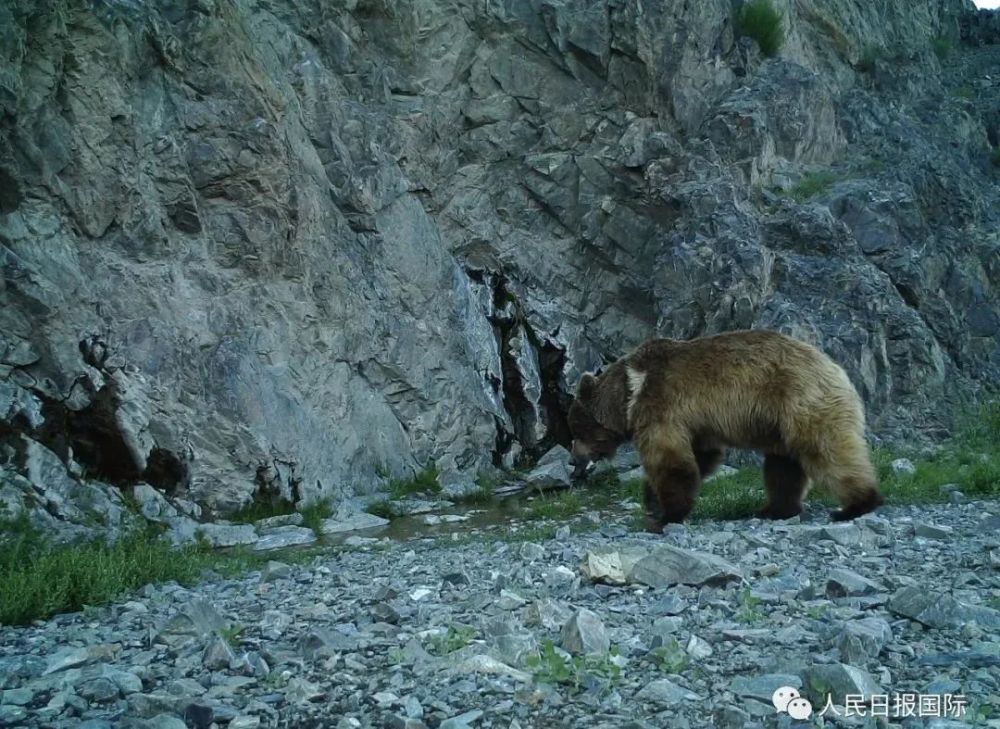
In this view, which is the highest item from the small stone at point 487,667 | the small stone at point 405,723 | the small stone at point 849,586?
the small stone at point 405,723

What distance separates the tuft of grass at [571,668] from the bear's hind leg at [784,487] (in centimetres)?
511

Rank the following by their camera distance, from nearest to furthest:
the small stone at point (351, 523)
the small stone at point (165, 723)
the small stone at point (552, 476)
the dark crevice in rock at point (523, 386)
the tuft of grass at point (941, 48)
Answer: the small stone at point (165, 723), the small stone at point (351, 523), the small stone at point (552, 476), the dark crevice in rock at point (523, 386), the tuft of grass at point (941, 48)

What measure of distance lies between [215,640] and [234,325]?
356 inches

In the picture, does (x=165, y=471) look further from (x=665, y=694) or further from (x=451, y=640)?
(x=665, y=694)

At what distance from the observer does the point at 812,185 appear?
18828 mm

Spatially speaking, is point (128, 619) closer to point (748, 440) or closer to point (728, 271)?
point (748, 440)

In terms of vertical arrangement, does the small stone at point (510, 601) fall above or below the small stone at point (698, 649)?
below

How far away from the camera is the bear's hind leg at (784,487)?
8430 mm

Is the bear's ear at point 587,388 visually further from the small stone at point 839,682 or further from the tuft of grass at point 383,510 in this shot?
the small stone at point 839,682

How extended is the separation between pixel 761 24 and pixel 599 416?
14.7 meters

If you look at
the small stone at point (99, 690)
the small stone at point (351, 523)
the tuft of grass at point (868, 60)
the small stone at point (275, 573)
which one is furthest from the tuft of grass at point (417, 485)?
the tuft of grass at point (868, 60)

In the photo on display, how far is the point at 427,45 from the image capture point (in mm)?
18250

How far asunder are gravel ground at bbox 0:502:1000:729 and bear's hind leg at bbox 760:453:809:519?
6.98 ft

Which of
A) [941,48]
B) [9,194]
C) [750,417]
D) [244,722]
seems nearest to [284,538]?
[750,417]
